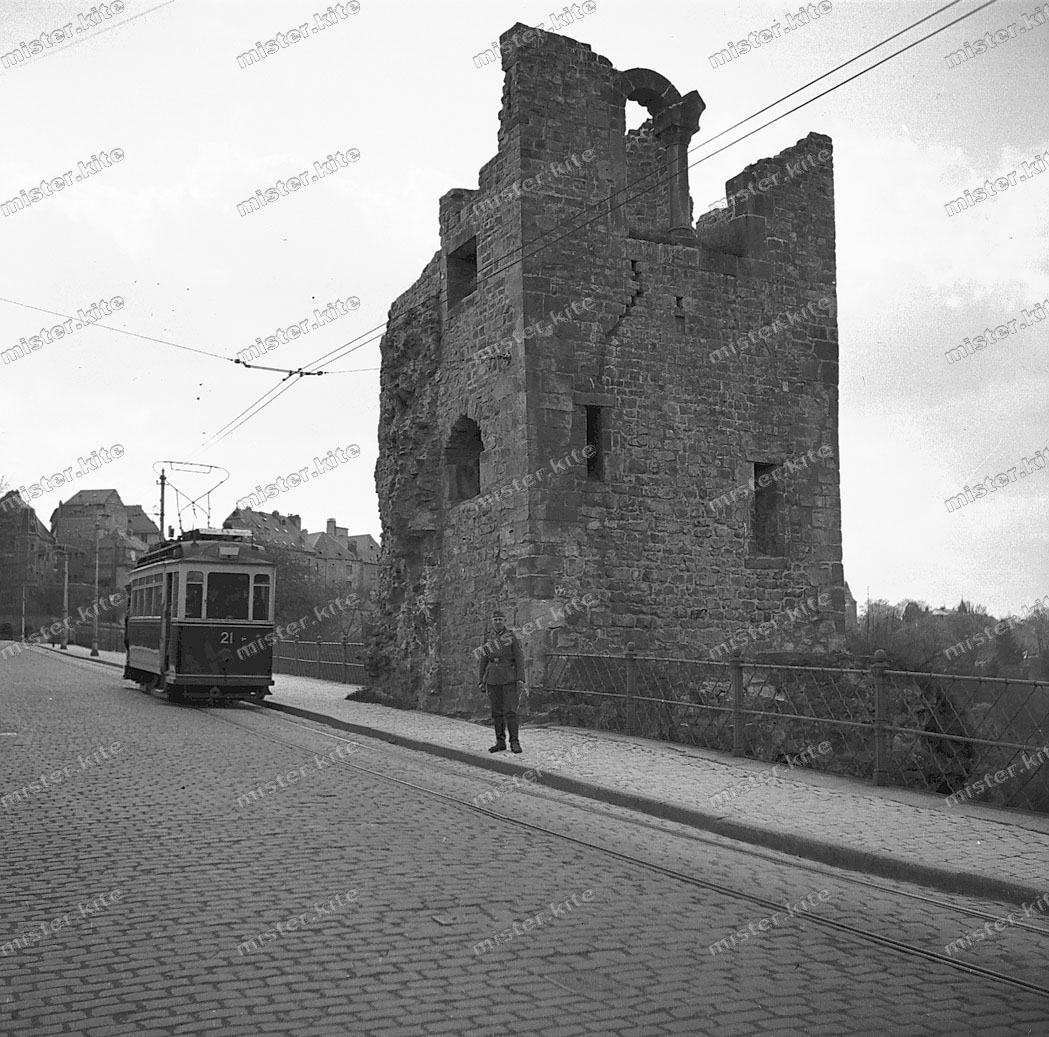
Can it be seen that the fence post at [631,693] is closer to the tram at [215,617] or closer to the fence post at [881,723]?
the fence post at [881,723]

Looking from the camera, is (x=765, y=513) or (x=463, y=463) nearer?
(x=765, y=513)

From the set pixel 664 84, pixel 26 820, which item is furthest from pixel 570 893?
pixel 664 84

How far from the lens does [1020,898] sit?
7.11 m

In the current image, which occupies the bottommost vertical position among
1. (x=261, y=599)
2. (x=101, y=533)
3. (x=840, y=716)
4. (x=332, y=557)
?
(x=840, y=716)

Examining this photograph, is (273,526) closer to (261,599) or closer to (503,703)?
(261,599)

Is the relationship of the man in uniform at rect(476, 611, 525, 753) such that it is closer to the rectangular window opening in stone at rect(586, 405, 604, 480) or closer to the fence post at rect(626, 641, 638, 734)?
the fence post at rect(626, 641, 638, 734)

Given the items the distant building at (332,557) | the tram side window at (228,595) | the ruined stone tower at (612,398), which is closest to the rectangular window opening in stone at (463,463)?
the ruined stone tower at (612,398)

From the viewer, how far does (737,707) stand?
13.6m

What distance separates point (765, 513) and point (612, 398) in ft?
12.8

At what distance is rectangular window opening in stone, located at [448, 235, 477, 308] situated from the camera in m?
20.7

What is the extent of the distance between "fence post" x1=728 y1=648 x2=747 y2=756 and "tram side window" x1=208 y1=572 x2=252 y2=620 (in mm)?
12262

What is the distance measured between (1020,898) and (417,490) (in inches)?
603

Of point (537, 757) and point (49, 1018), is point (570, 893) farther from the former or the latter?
point (537, 757)

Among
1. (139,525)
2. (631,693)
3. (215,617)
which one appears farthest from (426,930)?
(139,525)
